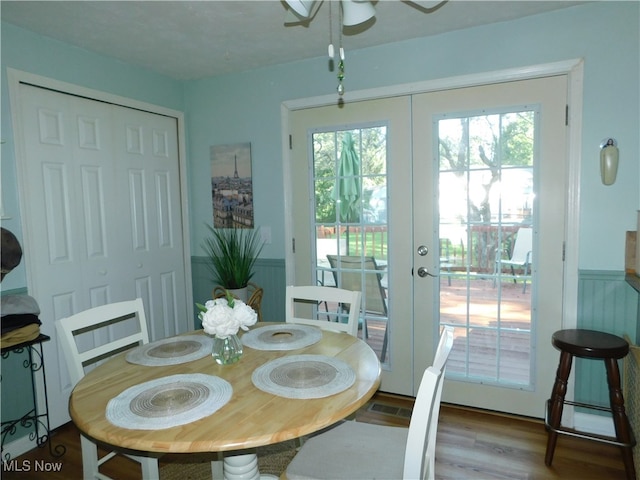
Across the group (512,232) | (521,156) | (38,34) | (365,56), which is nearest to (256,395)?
(512,232)

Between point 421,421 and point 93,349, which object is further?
point 93,349

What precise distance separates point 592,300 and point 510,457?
96 cm

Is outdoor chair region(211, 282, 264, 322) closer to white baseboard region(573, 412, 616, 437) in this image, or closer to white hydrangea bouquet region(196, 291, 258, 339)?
white hydrangea bouquet region(196, 291, 258, 339)

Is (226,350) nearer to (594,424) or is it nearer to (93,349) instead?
(93,349)

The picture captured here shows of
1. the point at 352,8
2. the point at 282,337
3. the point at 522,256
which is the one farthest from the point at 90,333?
the point at 522,256

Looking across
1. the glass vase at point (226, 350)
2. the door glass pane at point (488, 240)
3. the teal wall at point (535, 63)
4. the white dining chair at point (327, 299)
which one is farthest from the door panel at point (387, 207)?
the glass vase at point (226, 350)

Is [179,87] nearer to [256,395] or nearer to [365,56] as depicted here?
[365,56]

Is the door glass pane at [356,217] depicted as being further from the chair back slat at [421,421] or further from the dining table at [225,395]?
the chair back slat at [421,421]

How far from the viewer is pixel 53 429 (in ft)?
7.90

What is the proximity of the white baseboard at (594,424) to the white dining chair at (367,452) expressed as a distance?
1.45 m

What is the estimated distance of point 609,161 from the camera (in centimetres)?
206

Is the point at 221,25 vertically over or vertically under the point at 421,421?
over

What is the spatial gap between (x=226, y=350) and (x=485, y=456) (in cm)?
152

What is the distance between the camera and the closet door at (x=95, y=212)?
2318mm
